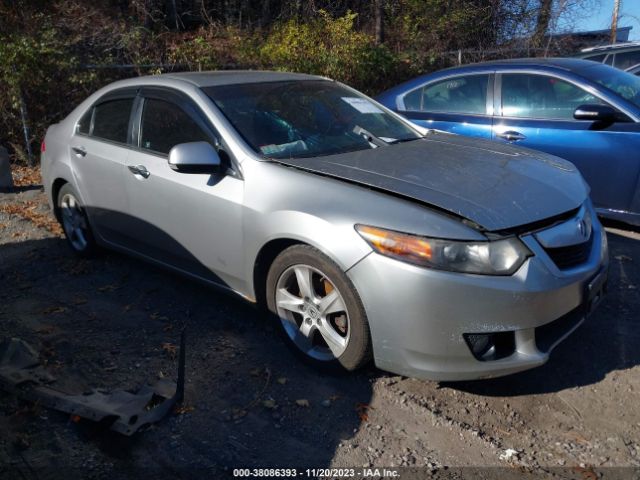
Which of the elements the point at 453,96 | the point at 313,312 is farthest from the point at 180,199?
the point at 453,96

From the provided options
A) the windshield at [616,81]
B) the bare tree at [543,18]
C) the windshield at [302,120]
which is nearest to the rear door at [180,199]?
the windshield at [302,120]

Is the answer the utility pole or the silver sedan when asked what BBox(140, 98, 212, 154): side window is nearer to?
the silver sedan

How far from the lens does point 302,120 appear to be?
4094 mm

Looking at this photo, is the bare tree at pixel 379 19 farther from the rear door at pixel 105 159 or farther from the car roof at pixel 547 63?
the rear door at pixel 105 159

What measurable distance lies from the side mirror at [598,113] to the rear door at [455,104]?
848mm

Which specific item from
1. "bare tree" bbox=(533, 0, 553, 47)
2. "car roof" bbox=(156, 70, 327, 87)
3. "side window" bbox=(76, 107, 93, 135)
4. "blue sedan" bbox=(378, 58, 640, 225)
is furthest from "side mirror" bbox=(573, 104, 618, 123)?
"bare tree" bbox=(533, 0, 553, 47)

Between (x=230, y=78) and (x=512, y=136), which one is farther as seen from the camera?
(x=512, y=136)

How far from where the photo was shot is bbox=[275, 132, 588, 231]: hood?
3.04 m

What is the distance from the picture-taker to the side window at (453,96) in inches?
240

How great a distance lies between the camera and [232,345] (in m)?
3.82

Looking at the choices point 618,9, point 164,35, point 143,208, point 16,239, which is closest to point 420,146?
point 143,208

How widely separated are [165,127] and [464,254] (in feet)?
7.85

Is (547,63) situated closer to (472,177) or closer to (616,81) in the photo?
(616,81)

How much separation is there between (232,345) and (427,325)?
1411 millimetres
